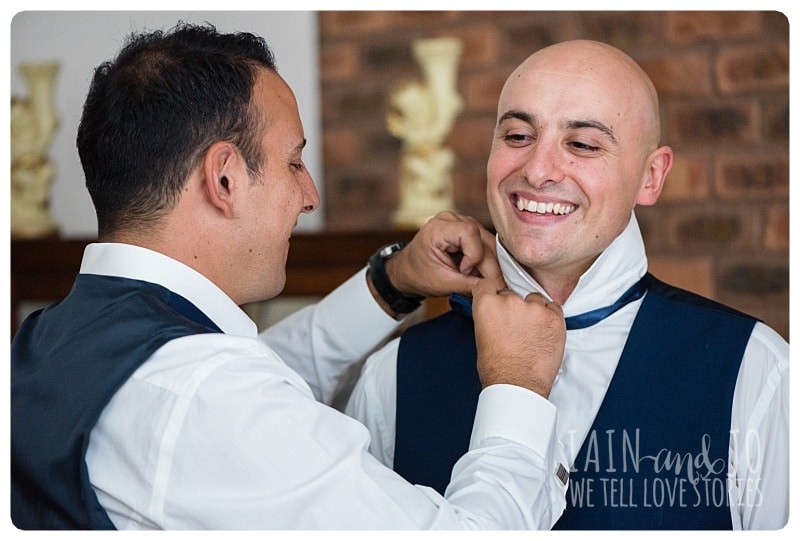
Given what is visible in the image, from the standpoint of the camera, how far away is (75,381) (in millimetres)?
1328

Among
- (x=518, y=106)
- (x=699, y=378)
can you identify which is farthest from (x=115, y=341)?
(x=699, y=378)

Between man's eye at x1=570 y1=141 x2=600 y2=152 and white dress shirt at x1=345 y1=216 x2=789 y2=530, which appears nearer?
white dress shirt at x1=345 y1=216 x2=789 y2=530

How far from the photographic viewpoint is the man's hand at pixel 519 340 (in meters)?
1.46

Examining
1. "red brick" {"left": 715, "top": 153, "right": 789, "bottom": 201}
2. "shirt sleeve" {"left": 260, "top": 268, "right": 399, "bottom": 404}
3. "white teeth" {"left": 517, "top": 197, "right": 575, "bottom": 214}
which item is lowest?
"shirt sleeve" {"left": 260, "top": 268, "right": 399, "bottom": 404}

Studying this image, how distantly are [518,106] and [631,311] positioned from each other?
1.25 ft

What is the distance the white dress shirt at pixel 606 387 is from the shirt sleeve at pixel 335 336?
94 mm

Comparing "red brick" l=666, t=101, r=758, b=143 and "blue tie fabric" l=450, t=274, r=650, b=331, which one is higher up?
"red brick" l=666, t=101, r=758, b=143

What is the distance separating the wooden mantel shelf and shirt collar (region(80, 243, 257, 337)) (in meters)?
1.73

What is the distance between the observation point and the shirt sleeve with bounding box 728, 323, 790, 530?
1.53 metres

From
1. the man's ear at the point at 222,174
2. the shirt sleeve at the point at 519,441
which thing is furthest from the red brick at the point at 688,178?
the man's ear at the point at 222,174

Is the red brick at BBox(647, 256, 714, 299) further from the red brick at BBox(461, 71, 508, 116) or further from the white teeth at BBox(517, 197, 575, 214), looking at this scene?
the white teeth at BBox(517, 197, 575, 214)

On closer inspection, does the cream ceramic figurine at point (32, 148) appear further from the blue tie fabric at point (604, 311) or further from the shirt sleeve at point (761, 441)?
the shirt sleeve at point (761, 441)

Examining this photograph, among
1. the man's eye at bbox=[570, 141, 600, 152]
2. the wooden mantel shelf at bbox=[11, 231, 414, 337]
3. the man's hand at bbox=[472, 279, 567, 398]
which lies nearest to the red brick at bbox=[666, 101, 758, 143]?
the wooden mantel shelf at bbox=[11, 231, 414, 337]

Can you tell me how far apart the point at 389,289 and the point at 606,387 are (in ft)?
1.62
